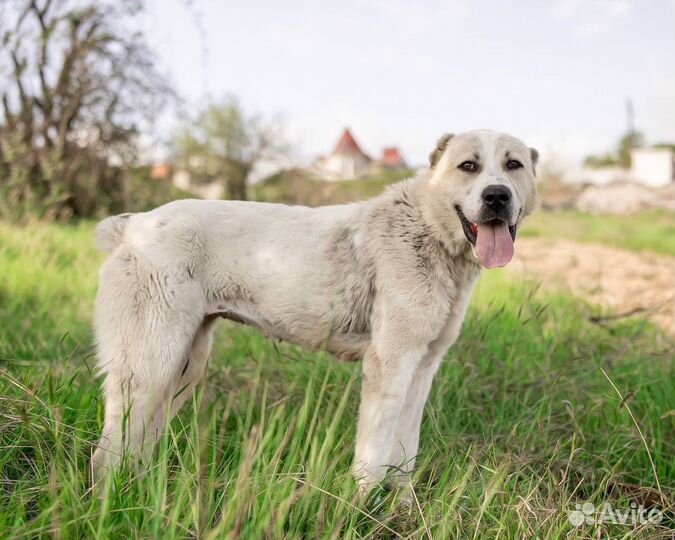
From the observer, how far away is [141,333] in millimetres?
2852

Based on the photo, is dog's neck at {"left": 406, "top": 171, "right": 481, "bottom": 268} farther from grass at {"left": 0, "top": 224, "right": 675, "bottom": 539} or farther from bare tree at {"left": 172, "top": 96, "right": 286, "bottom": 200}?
bare tree at {"left": 172, "top": 96, "right": 286, "bottom": 200}

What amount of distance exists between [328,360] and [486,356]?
1090 millimetres

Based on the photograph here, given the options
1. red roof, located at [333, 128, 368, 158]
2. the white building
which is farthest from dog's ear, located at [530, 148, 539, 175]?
the white building

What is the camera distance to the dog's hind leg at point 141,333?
280 cm

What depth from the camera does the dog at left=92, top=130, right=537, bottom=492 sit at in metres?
2.86

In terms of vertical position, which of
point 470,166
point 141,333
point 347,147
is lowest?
point 141,333

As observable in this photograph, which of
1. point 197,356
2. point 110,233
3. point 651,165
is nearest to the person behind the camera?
point 110,233

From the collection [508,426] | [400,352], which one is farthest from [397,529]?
[508,426]

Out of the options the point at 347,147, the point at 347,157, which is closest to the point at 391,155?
the point at 347,147

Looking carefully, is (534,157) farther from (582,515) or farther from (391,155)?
(391,155)

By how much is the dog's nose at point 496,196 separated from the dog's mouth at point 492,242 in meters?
0.09

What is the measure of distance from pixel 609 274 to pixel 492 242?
282 inches

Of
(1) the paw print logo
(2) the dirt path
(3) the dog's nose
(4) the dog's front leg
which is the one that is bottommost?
(2) the dirt path

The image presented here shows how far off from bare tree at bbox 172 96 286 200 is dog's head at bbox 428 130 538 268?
23.3 m
